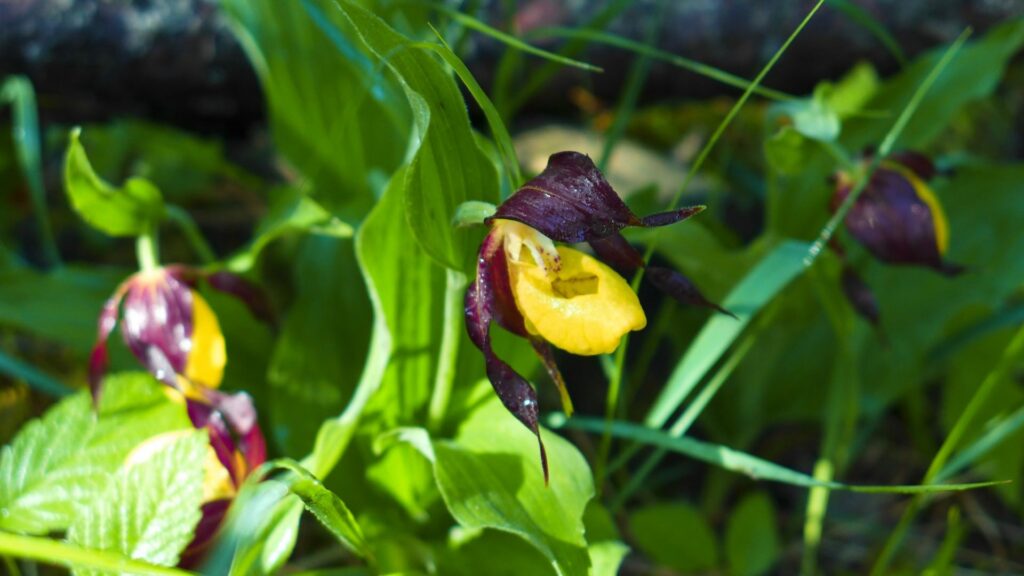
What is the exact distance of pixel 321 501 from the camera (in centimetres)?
79

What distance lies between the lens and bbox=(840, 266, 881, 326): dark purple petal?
1144 mm

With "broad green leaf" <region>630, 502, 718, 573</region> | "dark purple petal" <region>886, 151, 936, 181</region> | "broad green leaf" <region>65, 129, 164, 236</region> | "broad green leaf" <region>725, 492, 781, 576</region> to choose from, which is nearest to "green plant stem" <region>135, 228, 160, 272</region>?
"broad green leaf" <region>65, 129, 164, 236</region>

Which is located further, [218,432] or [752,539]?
[752,539]

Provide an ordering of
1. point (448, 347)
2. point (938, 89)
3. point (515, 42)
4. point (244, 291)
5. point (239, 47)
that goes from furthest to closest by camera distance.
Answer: point (239, 47), point (938, 89), point (244, 291), point (448, 347), point (515, 42)

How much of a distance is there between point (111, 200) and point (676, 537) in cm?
90

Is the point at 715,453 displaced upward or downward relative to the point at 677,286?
downward

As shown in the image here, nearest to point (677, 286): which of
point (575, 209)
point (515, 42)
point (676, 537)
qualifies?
point (575, 209)

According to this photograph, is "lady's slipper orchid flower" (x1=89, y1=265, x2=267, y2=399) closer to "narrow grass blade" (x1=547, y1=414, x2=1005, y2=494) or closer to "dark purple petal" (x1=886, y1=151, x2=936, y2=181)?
"narrow grass blade" (x1=547, y1=414, x2=1005, y2=494)

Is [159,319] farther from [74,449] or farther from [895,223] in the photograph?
[895,223]

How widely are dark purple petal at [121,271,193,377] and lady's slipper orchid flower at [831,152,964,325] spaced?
2.79 ft

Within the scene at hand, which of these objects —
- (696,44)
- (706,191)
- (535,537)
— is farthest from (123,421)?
(696,44)

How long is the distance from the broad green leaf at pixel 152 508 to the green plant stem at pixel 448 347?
0.90 ft

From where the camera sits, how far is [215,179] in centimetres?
A: 188

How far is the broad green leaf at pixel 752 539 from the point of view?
3.99 ft
